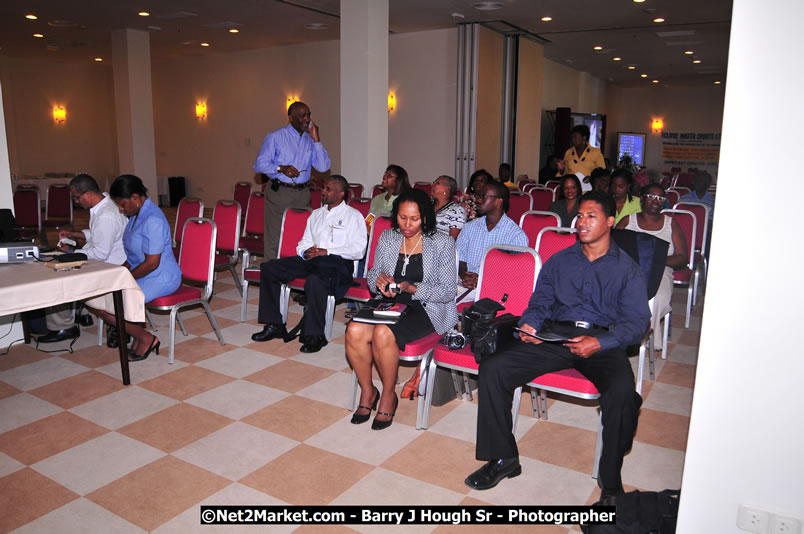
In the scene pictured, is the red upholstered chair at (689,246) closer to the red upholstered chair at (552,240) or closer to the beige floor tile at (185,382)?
the red upholstered chair at (552,240)

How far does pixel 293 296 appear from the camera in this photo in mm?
6160

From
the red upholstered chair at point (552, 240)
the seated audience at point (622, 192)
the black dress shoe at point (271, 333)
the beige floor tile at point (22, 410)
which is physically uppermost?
the seated audience at point (622, 192)

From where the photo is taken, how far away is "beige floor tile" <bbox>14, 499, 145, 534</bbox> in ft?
8.20

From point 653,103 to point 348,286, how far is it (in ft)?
68.3

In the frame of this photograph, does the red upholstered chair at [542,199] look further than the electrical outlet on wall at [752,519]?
Yes

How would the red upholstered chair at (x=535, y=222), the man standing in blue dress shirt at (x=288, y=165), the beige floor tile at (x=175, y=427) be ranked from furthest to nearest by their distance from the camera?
1. the man standing in blue dress shirt at (x=288, y=165)
2. the red upholstered chair at (x=535, y=222)
3. the beige floor tile at (x=175, y=427)

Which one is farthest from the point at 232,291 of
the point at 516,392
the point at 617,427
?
the point at 617,427

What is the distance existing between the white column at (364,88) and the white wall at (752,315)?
636 centimetres

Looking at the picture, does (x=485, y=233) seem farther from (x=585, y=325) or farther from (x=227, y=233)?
(x=227, y=233)

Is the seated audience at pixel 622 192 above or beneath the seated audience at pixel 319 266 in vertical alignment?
above

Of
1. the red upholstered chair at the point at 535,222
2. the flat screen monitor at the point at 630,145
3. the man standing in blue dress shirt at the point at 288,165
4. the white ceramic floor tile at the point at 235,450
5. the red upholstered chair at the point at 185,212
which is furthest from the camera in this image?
the flat screen monitor at the point at 630,145

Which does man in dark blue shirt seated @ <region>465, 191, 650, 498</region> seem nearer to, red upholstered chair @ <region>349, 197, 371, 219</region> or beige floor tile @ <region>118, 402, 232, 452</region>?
beige floor tile @ <region>118, 402, 232, 452</region>

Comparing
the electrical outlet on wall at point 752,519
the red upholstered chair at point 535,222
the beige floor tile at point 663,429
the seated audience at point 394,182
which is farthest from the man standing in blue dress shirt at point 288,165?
the electrical outlet on wall at point 752,519

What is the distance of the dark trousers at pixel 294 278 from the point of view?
4.62 m
